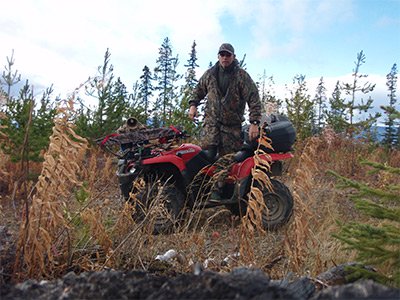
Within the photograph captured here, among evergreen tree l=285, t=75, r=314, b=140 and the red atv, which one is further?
evergreen tree l=285, t=75, r=314, b=140

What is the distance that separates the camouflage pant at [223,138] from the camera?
579 cm

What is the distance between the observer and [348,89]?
14000 millimetres

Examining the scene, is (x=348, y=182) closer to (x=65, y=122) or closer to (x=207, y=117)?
(x=65, y=122)

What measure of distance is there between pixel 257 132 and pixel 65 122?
305 centimetres

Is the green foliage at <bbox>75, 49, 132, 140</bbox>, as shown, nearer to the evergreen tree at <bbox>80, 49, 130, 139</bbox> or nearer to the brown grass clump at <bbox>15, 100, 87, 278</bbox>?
the evergreen tree at <bbox>80, 49, 130, 139</bbox>

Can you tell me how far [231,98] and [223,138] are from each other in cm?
59

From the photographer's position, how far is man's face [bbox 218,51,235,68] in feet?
18.7

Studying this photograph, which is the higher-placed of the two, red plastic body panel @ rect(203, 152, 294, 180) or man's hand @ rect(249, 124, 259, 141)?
man's hand @ rect(249, 124, 259, 141)

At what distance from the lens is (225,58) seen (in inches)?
226

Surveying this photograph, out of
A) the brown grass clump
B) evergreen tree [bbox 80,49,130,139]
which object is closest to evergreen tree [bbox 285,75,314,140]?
evergreen tree [bbox 80,49,130,139]

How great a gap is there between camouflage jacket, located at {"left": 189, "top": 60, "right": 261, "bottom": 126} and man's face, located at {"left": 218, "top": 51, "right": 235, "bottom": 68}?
13 cm

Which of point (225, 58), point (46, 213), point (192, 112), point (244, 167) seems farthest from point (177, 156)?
point (46, 213)

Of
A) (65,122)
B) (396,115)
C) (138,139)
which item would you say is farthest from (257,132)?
(65,122)

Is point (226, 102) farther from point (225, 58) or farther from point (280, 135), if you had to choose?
point (280, 135)
